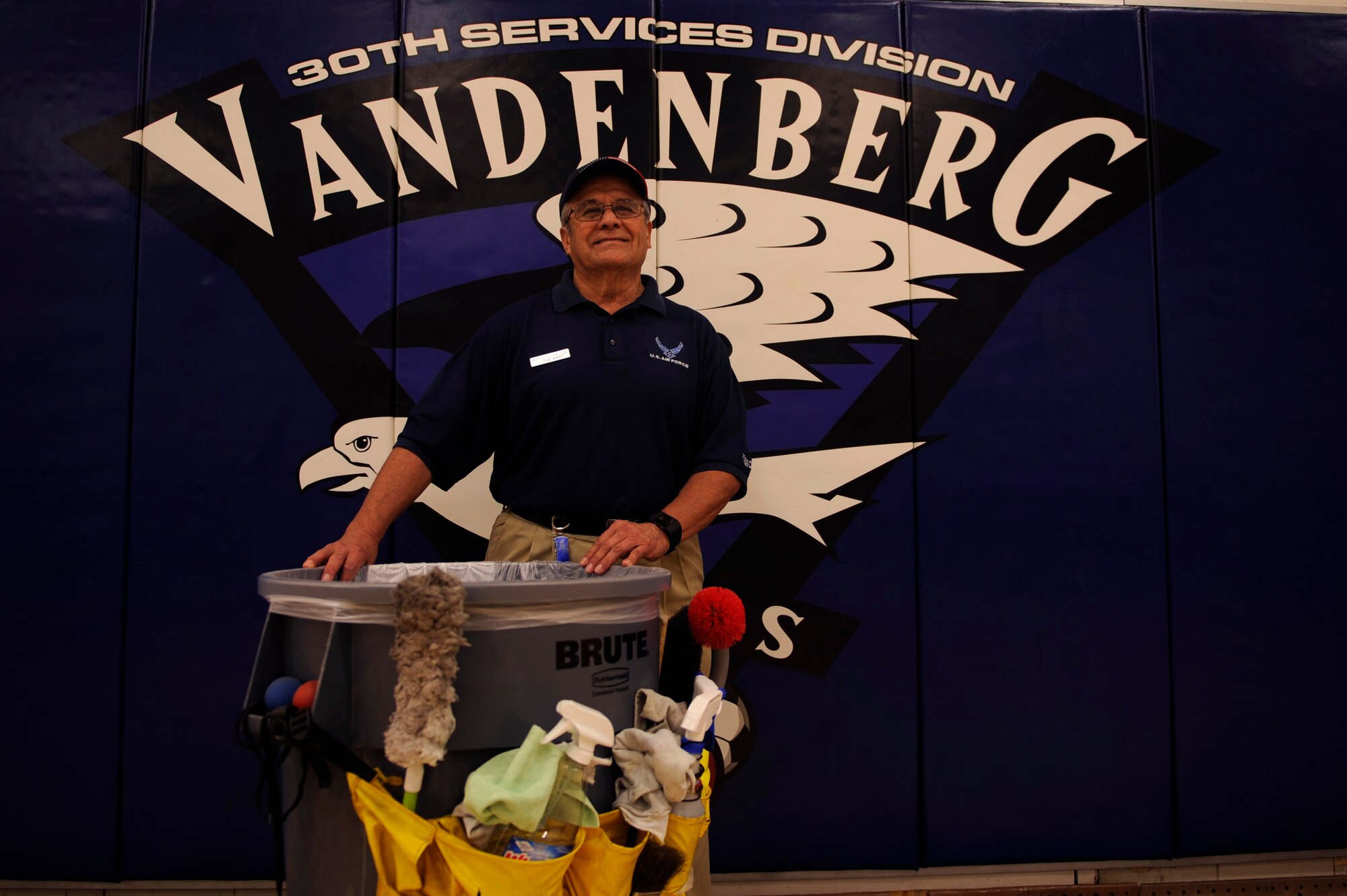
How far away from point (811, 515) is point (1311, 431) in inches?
62.9

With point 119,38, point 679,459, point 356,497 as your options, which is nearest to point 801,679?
point 679,459

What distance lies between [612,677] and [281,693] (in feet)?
1.55

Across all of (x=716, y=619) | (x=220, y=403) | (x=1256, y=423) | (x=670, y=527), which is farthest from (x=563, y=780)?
(x=1256, y=423)

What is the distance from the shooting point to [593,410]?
5.61 feet

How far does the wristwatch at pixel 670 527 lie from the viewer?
1.54 metres

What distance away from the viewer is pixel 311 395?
2279mm

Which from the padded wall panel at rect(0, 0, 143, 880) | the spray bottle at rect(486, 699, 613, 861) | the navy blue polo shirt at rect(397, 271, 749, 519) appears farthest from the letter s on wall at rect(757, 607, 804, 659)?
the padded wall panel at rect(0, 0, 143, 880)

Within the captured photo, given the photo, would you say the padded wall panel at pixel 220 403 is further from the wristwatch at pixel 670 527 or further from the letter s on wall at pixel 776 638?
the letter s on wall at pixel 776 638

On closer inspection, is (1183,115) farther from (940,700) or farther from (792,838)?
(792,838)

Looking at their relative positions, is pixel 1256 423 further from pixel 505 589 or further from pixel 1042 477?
pixel 505 589

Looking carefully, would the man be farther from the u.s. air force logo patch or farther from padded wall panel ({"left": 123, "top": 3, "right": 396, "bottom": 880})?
padded wall panel ({"left": 123, "top": 3, "right": 396, "bottom": 880})

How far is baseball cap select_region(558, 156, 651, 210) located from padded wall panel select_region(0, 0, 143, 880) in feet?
4.77

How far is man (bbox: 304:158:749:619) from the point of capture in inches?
67.0

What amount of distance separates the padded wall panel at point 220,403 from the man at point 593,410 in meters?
0.65
